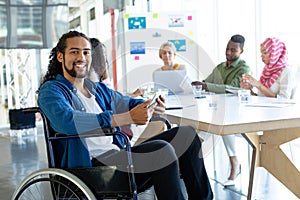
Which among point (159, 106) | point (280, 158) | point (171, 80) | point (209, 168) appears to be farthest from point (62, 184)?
point (209, 168)

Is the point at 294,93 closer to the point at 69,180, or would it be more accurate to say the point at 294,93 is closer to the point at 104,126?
the point at 104,126

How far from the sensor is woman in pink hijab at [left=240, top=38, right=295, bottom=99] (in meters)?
3.27

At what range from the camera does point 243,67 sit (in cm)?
378

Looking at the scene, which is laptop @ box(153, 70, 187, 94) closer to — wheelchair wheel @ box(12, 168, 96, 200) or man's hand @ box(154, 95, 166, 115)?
man's hand @ box(154, 95, 166, 115)

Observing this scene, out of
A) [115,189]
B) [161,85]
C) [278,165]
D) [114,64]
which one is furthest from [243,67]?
[114,64]

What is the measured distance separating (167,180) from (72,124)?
0.50 metres

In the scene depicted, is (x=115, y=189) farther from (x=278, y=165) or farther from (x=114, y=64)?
(x=114, y=64)

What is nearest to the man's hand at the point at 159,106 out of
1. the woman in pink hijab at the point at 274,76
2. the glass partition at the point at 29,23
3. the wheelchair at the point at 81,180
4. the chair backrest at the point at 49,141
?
the wheelchair at the point at 81,180

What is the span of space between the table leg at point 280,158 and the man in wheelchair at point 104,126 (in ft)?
1.96

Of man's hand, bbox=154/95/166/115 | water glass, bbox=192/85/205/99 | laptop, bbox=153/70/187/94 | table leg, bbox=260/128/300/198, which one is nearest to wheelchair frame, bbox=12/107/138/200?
man's hand, bbox=154/95/166/115

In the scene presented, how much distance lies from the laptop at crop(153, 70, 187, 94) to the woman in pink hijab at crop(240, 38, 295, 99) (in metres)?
0.49

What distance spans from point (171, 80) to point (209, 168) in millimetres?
925

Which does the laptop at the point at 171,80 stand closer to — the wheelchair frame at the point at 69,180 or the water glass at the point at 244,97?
the water glass at the point at 244,97

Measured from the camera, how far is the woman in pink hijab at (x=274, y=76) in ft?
10.7
